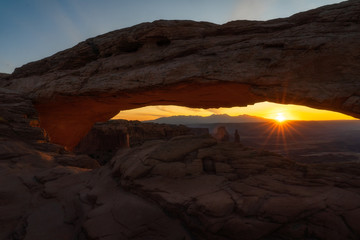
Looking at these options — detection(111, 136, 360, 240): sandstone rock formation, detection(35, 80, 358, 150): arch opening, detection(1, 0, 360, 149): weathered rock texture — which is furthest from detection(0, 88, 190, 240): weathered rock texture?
detection(1, 0, 360, 149): weathered rock texture

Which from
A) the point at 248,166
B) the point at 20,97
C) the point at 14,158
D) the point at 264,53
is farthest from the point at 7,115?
the point at 264,53

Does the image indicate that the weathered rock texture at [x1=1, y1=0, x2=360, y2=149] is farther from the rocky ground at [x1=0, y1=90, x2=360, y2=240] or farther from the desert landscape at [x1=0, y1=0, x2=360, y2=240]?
the rocky ground at [x1=0, y1=90, x2=360, y2=240]

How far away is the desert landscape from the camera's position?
2.95 m

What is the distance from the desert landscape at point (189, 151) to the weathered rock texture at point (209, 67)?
1.6 inches

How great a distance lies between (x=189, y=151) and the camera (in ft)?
14.9

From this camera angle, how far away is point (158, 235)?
2879mm

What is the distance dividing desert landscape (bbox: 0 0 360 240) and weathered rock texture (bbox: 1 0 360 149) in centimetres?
4

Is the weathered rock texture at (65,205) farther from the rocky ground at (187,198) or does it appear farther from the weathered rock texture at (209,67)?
the weathered rock texture at (209,67)

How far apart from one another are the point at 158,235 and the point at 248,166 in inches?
95.5

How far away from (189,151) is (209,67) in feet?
11.0

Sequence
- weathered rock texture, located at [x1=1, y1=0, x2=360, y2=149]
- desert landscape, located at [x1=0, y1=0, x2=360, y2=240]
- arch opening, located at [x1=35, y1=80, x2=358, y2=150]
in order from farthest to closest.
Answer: arch opening, located at [x1=35, y1=80, x2=358, y2=150], weathered rock texture, located at [x1=1, y1=0, x2=360, y2=149], desert landscape, located at [x1=0, y1=0, x2=360, y2=240]

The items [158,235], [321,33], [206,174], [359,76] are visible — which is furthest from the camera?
[321,33]

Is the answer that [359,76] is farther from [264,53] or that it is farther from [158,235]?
[158,235]

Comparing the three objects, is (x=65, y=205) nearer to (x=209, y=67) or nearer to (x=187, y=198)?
(x=187, y=198)
